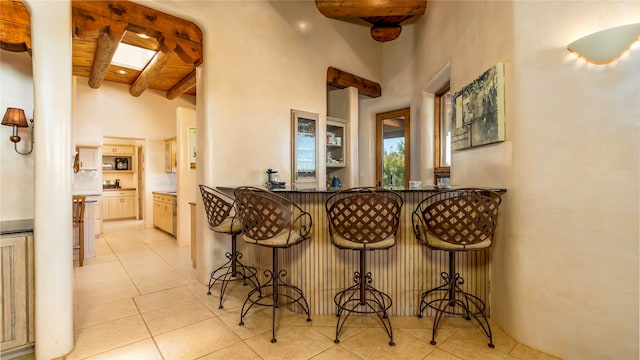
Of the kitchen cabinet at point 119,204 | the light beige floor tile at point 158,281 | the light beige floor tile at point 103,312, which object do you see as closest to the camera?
the light beige floor tile at point 103,312

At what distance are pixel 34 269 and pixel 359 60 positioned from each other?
4.77 metres

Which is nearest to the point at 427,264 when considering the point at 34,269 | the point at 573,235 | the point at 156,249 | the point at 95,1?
the point at 573,235

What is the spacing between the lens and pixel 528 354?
6.40 ft

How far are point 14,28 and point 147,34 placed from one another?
3.41 ft

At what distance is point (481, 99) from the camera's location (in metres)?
2.46

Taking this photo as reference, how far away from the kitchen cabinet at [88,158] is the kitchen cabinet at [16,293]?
5326 millimetres

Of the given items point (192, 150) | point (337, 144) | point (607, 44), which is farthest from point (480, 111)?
point (192, 150)

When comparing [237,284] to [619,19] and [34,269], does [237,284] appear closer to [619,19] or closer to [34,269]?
[34,269]

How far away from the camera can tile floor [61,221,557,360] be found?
1.97 meters

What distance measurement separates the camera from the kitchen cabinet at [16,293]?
1.87 meters

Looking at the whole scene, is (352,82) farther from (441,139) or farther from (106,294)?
(106,294)

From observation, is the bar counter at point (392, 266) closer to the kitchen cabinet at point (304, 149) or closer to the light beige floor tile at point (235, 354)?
the light beige floor tile at point (235, 354)

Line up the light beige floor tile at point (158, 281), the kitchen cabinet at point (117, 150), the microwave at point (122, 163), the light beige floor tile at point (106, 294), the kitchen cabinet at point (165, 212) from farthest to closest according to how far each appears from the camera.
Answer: the microwave at point (122, 163)
the kitchen cabinet at point (117, 150)
the kitchen cabinet at point (165, 212)
the light beige floor tile at point (158, 281)
the light beige floor tile at point (106, 294)

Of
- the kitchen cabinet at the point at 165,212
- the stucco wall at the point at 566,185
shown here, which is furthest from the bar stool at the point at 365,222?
the kitchen cabinet at the point at 165,212
